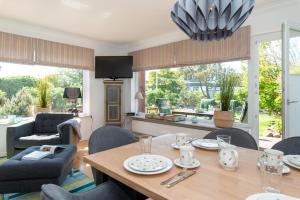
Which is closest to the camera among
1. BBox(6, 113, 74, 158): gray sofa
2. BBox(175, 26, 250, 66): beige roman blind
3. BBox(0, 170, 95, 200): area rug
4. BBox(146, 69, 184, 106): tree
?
BBox(0, 170, 95, 200): area rug

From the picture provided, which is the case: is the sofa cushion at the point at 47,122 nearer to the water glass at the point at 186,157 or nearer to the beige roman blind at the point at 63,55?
the beige roman blind at the point at 63,55

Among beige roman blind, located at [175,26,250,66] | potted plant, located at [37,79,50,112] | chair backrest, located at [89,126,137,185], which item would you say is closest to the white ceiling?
beige roman blind, located at [175,26,250,66]

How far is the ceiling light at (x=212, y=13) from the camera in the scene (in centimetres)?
109

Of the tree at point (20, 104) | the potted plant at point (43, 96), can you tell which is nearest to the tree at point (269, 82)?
the potted plant at point (43, 96)

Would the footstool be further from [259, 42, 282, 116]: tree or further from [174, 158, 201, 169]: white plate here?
[259, 42, 282, 116]: tree

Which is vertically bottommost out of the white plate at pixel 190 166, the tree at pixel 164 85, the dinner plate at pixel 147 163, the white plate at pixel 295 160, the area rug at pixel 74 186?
the area rug at pixel 74 186

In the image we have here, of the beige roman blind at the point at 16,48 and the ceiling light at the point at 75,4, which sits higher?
the ceiling light at the point at 75,4

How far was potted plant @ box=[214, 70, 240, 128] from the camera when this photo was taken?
117 inches

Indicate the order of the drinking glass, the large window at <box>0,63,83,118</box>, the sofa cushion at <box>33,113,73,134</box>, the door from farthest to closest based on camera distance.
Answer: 1. the large window at <box>0,63,83,118</box>
2. the sofa cushion at <box>33,113,73,134</box>
3. the door
4. the drinking glass

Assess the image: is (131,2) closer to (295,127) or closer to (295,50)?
(295,50)

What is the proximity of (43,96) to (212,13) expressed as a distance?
365cm

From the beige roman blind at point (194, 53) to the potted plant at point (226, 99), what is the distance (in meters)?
0.31

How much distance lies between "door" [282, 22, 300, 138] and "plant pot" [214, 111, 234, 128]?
0.76 m

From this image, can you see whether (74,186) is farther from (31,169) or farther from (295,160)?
(295,160)
